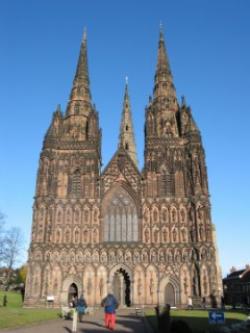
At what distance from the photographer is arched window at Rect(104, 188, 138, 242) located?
38531 mm

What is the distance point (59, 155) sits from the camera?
4266 cm

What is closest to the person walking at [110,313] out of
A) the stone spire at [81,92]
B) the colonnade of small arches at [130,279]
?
the colonnade of small arches at [130,279]

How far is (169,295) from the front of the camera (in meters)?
36.1

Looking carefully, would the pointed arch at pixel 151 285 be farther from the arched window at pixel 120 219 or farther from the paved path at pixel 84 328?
the paved path at pixel 84 328

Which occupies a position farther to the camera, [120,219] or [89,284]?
[120,219]

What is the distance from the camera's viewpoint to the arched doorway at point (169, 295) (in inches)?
1414

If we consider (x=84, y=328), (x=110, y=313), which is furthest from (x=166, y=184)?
(x=84, y=328)

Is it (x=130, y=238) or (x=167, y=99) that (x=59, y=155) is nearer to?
(x=130, y=238)

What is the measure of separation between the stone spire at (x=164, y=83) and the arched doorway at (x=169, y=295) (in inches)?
870

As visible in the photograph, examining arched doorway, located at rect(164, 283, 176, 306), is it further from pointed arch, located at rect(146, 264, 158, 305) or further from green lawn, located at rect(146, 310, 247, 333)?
green lawn, located at rect(146, 310, 247, 333)

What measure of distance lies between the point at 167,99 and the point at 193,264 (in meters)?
21.6

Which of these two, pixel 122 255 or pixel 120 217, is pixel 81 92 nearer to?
pixel 120 217

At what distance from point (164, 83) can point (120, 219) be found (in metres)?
20.5

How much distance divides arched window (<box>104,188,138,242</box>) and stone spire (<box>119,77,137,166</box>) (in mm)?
23192
